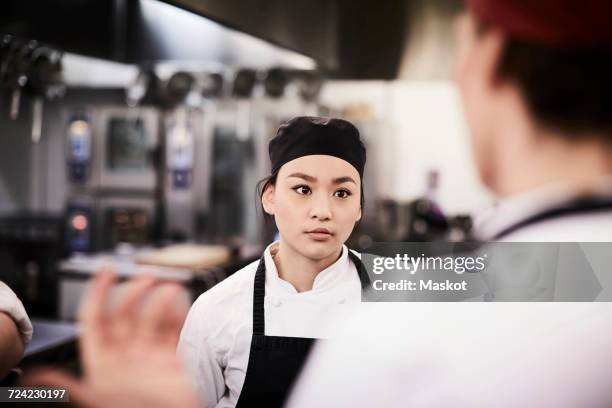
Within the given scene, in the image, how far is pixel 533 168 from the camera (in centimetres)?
163

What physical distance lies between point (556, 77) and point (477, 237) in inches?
20.6

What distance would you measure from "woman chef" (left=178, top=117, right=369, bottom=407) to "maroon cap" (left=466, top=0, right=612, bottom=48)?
0.54 meters

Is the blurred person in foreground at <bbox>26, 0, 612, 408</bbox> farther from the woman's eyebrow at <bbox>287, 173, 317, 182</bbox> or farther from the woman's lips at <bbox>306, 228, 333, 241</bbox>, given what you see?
the woman's eyebrow at <bbox>287, 173, 317, 182</bbox>

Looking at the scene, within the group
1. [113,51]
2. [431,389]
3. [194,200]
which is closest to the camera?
[431,389]

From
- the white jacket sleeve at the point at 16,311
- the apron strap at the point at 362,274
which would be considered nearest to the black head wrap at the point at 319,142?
the apron strap at the point at 362,274

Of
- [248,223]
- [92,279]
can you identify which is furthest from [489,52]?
[92,279]

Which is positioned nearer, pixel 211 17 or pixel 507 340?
pixel 507 340

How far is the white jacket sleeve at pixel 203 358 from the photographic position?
187cm

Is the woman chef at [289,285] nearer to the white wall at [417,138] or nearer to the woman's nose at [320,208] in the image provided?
the woman's nose at [320,208]

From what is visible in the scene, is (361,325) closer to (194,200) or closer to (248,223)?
(248,223)

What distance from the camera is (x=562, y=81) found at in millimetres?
1652

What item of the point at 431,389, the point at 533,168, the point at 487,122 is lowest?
the point at 431,389

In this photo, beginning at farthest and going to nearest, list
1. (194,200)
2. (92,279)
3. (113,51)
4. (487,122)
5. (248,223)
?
(194,200) → (113,51) → (248,223) → (92,279) → (487,122)

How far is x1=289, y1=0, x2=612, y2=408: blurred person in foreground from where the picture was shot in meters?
1.36
